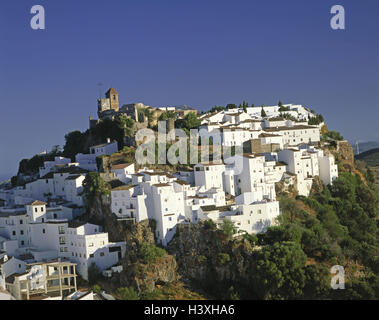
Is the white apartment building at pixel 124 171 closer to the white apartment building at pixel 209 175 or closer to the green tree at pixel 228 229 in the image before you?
the white apartment building at pixel 209 175

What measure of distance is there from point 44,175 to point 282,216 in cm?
1812

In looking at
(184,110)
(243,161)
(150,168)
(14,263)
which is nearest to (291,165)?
(243,161)

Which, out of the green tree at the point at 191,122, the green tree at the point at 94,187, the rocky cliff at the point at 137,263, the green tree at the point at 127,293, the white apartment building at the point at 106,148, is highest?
the green tree at the point at 191,122

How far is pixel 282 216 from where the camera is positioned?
32.1 m

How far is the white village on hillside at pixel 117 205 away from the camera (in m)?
28.3

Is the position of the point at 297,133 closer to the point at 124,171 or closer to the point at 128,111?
the point at 128,111

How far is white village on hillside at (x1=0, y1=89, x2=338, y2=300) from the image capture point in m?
28.3

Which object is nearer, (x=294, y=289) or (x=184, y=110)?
(x=294, y=289)

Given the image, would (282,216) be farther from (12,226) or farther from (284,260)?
(12,226)

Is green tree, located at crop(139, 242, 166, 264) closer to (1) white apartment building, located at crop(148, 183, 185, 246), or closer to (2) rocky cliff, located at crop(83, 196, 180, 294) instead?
(2) rocky cliff, located at crop(83, 196, 180, 294)

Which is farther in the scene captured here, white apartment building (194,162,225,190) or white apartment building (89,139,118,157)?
white apartment building (89,139,118,157)

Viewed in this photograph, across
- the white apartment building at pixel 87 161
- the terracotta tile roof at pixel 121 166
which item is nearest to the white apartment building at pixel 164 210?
the terracotta tile roof at pixel 121 166

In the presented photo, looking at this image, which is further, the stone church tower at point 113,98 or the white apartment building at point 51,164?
the stone church tower at point 113,98

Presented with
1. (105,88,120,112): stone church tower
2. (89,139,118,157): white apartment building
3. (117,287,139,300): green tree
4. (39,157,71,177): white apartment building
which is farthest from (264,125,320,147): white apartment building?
(117,287,139,300): green tree
